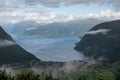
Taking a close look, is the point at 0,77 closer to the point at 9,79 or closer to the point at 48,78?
the point at 9,79

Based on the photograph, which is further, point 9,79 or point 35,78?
point 35,78

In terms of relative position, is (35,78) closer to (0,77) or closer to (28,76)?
(28,76)

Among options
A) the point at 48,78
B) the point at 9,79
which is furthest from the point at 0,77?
the point at 48,78

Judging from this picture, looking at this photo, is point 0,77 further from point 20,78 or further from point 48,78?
point 48,78

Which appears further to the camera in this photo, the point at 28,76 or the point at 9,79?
the point at 28,76

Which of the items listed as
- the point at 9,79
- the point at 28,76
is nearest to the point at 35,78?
the point at 28,76

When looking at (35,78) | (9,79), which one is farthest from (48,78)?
(9,79)
